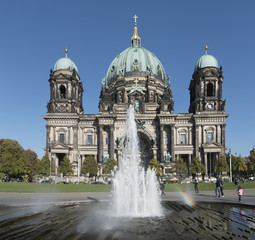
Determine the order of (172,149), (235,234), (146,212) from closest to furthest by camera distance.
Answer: (235,234)
(146,212)
(172,149)

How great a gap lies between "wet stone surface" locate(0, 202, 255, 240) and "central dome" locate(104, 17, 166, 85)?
2707 inches

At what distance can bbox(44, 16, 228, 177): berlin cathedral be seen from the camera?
228 feet

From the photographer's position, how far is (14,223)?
14.7 metres

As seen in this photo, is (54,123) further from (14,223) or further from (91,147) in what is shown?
(14,223)

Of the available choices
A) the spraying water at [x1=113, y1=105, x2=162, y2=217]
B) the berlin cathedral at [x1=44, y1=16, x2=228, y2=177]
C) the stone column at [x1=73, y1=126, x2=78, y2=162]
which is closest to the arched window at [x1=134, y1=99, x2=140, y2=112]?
the berlin cathedral at [x1=44, y1=16, x2=228, y2=177]

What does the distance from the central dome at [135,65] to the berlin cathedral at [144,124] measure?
9419mm

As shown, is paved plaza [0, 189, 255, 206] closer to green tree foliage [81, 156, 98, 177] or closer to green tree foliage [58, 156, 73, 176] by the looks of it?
green tree foliage [81, 156, 98, 177]

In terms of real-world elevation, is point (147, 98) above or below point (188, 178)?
above

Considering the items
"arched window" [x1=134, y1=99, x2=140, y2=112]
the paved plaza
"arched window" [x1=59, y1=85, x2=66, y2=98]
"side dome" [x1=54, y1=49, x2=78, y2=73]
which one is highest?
"side dome" [x1=54, y1=49, x2=78, y2=73]

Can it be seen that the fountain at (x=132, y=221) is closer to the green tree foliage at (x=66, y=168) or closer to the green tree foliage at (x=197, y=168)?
the green tree foliage at (x=197, y=168)

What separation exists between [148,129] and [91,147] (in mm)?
15278

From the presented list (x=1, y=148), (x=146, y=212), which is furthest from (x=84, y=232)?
(x=1, y=148)

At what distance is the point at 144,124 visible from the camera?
72875mm

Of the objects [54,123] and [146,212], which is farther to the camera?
[54,123]
